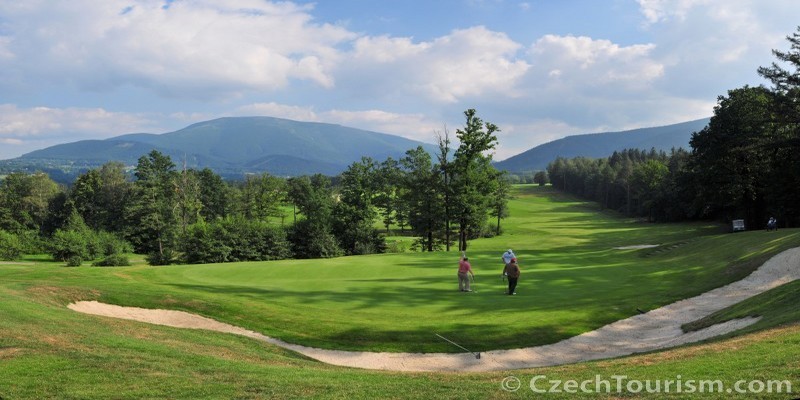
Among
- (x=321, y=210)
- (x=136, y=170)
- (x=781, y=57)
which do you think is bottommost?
(x=321, y=210)

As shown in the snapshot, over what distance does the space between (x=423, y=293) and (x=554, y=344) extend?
340 inches

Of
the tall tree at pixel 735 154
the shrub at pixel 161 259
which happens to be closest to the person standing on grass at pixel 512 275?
the tall tree at pixel 735 154

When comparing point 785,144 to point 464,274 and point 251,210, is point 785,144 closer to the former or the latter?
point 464,274

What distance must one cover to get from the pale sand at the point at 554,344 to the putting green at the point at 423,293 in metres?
0.52

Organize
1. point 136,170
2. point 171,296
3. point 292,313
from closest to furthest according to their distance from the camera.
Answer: point 292,313, point 171,296, point 136,170

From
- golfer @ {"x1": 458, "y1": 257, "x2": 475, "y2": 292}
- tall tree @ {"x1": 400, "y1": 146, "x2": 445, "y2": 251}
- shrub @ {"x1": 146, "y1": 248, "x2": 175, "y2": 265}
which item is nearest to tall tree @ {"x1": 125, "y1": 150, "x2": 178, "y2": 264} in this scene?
shrub @ {"x1": 146, "y1": 248, "x2": 175, "y2": 265}

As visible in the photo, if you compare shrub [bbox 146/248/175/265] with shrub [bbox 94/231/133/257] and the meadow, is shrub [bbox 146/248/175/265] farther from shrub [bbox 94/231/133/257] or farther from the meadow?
the meadow

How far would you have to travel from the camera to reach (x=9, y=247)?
69.7 metres

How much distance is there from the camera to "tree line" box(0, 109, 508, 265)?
5950 centimetres

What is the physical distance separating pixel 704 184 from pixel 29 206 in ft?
392

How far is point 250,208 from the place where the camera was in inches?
3679

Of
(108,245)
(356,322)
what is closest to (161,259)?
(108,245)

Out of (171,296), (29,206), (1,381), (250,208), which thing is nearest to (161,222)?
(250,208)

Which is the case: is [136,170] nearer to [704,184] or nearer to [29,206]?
[29,206]
